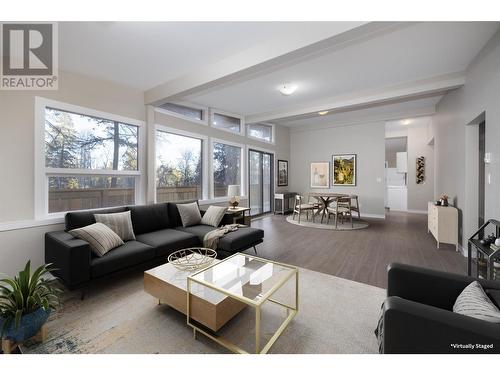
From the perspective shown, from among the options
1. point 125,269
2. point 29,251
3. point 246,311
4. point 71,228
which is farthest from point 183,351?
point 29,251

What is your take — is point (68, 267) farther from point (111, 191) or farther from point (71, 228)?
point (111, 191)

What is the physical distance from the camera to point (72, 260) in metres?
2.03

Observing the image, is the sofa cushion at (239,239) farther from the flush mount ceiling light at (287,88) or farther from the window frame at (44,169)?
the flush mount ceiling light at (287,88)

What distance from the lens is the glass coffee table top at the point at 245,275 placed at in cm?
174

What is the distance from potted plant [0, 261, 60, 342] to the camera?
1.46 meters

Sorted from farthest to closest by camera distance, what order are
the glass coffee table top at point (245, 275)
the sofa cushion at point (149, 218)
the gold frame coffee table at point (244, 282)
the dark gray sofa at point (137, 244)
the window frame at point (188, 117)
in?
the window frame at point (188, 117), the sofa cushion at point (149, 218), the dark gray sofa at point (137, 244), the glass coffee table top at point (245, 275), the gold frame coffee table at point (244, 282)

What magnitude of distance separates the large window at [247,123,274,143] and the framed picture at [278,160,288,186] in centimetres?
93

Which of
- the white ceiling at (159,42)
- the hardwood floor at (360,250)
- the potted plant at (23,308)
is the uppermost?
the white ceiling at (159,42)

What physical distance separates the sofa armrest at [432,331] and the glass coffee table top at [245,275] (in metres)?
0.77

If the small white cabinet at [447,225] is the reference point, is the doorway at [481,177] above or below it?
above

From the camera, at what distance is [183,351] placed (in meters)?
1.53

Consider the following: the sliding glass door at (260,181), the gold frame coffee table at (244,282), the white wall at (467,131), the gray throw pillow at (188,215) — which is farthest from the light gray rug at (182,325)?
the sliding glass door at (260,181)

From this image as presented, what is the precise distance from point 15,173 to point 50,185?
37 centimetres

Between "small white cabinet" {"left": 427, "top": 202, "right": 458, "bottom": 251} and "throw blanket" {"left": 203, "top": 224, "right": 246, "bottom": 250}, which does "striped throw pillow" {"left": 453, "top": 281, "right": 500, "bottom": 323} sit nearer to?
"throw blanket" {"left": 203, "top": 224, "right": 246, "bottom": 250}
